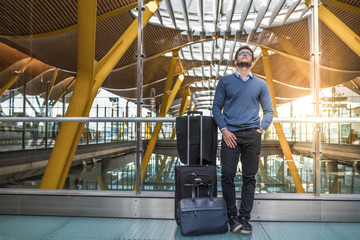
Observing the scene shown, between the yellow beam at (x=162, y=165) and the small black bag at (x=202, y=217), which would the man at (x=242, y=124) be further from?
the yellow beam at (x=162, y=165)

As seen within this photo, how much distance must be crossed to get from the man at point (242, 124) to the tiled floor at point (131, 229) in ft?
1.06

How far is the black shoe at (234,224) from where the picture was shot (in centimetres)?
305

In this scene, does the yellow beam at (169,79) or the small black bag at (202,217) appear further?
the yellow beam at (169,79)

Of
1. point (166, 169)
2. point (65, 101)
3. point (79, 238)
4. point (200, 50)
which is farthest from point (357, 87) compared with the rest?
point (65, 101)

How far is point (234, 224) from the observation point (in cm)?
308

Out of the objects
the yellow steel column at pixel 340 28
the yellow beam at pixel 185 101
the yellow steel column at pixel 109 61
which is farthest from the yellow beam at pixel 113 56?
the yellow steel column at pixel 340 28

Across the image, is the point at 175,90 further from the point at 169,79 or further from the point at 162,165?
the point at 162,165

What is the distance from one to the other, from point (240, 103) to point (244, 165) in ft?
2.17

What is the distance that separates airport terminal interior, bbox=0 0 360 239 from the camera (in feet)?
11.5

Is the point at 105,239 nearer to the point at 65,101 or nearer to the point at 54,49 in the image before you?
the point at 65,101

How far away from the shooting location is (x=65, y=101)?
5.93 meters

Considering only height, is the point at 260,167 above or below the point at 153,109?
below

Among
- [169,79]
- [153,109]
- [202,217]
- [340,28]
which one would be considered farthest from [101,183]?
[340,28]

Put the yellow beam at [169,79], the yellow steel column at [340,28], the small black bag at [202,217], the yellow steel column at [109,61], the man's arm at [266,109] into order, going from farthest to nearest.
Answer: the yellow beam at [169,79] → the yellow steel column at [109,61] → the yellow steel column at [340,28] → the man's arm at [266,109] → the small black bag at [202,217]
